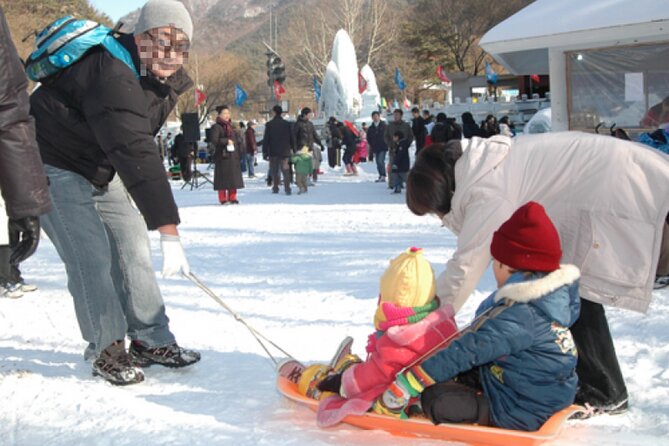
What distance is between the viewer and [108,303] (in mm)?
3576

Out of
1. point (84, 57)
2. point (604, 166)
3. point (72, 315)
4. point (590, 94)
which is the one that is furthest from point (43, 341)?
point (590, 94)

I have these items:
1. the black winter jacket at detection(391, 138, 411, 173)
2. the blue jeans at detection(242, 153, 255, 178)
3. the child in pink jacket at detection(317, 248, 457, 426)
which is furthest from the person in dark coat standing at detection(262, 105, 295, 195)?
the child in pink jacket at detection(317, 248, 457, 426)

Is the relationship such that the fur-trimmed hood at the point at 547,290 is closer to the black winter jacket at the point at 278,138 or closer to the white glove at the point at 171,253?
the white glove at the point at 171,253

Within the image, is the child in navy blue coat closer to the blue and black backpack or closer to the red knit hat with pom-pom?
the red knit hat with pom-pom

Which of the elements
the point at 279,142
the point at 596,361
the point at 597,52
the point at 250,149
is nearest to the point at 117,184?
the point at 596,361

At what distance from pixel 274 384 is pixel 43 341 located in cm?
169

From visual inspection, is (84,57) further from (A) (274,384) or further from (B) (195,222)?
(B) (195,222)

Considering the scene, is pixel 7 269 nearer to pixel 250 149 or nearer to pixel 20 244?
pixel 20 244

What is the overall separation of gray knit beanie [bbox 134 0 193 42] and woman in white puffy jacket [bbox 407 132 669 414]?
50.0 inches

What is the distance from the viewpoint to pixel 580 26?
8.55 meters

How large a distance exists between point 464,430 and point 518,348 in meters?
0.37

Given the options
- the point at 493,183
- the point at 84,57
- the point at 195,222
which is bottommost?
the point at 195,222

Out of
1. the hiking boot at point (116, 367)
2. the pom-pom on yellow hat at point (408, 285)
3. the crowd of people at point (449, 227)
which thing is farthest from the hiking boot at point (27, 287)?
the pom-pom on yellow hat at point (408, 285)

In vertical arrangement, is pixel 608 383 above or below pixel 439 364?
below
